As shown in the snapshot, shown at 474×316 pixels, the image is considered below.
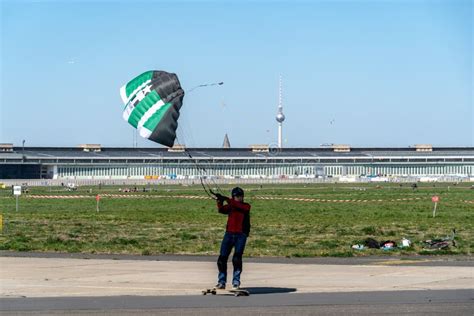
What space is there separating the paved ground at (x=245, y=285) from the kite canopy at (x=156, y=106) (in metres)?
3.00

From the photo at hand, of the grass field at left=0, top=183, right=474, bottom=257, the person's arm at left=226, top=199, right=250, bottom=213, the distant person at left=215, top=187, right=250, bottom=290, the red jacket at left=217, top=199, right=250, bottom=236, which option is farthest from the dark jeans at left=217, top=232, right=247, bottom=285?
the grass field at left=0, top=183, right=474, bottom=257

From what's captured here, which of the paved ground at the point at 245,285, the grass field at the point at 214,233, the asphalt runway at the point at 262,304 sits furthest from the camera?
the grass field at the point at 214,233

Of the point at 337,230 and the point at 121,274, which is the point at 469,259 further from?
the point at 337,230

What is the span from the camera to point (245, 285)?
21.4m

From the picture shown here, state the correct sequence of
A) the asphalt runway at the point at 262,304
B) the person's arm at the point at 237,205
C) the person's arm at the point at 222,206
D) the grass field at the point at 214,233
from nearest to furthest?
the asphalt runway at the point at 262,304, the person's arm at the point at 222,206, the person's arm at the point at 237,205, the grass field at the point at 214,233

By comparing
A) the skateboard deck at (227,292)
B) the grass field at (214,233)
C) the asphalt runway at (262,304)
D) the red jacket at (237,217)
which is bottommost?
the asphalt runway at (262,304)

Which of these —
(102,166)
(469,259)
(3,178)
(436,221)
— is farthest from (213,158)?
(469,259)

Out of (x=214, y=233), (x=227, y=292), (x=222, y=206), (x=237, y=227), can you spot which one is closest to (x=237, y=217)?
(x=237, y=227)

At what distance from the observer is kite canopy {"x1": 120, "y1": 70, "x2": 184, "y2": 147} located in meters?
20.7

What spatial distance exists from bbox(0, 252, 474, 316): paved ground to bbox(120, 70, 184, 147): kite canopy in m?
3.00

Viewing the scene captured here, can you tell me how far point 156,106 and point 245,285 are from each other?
395 centimetres

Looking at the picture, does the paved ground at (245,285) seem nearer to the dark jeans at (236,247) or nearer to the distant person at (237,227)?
the dark jeans at (236,247)

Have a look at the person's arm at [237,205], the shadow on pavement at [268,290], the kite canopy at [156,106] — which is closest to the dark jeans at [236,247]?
the person's arm at [237,205]

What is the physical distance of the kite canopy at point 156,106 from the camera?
20703 mm
